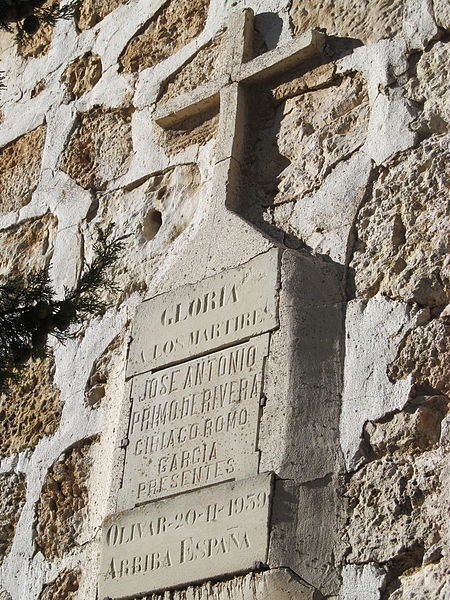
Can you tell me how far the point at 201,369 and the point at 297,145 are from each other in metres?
0.73

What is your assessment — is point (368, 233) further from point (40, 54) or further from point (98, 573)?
point (40, 54)

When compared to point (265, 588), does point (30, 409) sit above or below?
above

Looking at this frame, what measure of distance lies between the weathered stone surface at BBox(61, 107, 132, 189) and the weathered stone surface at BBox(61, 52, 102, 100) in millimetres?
132

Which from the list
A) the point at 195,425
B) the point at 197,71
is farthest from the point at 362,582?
the point at 197,71

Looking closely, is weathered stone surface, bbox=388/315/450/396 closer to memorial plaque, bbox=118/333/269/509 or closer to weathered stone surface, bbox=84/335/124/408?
memorial plaque, bbox=118/333/269/509

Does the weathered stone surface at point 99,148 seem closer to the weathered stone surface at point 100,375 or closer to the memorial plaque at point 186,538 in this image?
the weathered stone surface at point 100,375

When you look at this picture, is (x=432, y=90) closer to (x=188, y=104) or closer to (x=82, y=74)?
(x=188, y=104)

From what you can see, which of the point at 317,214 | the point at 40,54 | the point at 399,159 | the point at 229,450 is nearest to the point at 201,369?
the point at 229,450

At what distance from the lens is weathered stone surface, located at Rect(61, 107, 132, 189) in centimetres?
462

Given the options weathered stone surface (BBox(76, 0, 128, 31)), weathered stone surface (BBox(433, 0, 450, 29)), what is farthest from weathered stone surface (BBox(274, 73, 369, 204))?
weathered stone surface (BBox(76, 0, 128, 31))

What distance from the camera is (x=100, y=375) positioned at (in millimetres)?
4230

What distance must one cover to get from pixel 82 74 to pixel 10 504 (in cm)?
157

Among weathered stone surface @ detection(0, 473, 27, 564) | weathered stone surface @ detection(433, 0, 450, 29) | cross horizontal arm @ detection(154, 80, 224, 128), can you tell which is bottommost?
weathered stone surface @ detection(0, 473, 27, 564)

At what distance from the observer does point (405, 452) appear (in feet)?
11.1
